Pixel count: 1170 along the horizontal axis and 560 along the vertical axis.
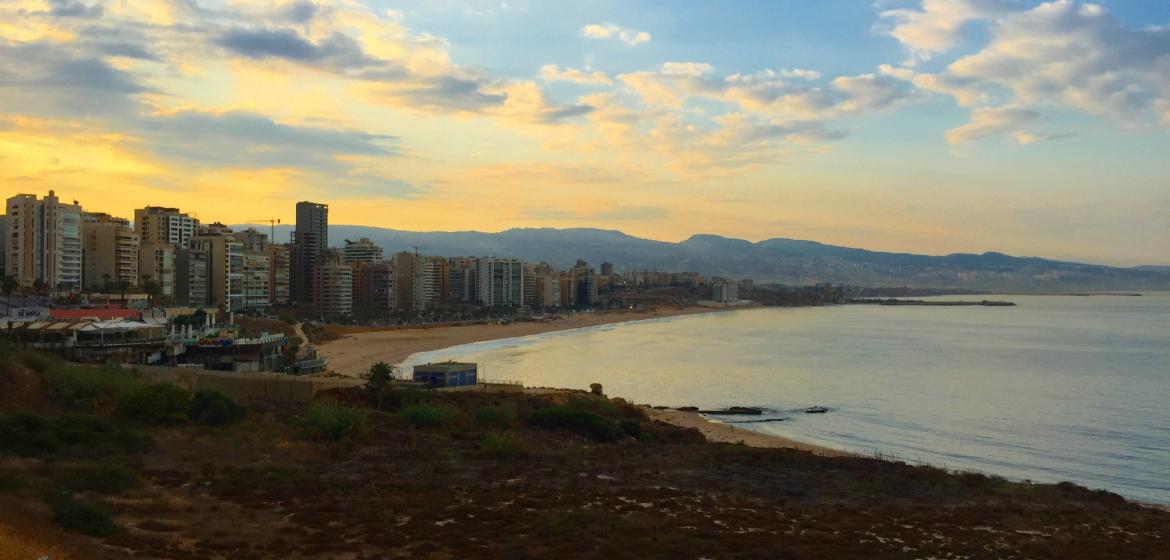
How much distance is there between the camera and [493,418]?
24734mm

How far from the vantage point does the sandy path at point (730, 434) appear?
28480 millimetres

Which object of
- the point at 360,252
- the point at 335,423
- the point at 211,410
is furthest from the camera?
the point at 360,252

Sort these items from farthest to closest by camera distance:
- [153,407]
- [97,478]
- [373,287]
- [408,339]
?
[373,287], [408,339], [153,407], [97,478]

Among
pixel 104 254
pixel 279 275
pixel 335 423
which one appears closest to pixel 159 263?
pixel 104 254

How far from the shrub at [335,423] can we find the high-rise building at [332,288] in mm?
84382

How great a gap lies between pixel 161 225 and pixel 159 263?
15390mm

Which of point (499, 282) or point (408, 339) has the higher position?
point (499, 282)

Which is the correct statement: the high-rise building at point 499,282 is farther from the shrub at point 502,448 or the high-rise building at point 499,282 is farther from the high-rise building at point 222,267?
the shrub at point 502,448

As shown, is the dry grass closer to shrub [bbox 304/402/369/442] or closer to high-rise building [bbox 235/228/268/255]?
shrub [bbox 304/402/369/442]

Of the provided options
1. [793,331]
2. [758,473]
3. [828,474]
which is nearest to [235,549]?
[758,473]

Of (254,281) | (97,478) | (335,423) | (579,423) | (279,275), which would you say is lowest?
(579,423)

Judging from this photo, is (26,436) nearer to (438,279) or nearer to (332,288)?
(332,288)

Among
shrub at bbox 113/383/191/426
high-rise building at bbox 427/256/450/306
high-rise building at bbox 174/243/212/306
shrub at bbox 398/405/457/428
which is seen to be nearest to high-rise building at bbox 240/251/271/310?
high-rise building at bbox 174/243/212/306

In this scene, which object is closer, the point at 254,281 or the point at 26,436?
the point at 26,436
